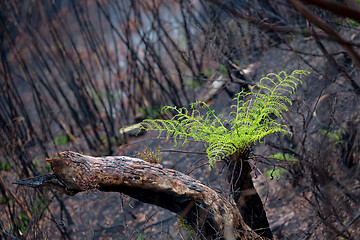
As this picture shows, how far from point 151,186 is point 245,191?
0.70 metres

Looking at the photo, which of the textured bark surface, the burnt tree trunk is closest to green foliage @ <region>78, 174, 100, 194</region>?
the textured bark surface

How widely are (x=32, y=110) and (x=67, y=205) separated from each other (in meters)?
6.05

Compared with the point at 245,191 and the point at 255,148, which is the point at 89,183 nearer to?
the point at 245,191

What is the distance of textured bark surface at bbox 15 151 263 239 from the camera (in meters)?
2.31

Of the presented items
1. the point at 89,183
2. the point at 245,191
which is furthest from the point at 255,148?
the point at 89,183

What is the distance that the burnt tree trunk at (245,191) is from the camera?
2680 millimetres

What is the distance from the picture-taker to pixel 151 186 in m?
2.47

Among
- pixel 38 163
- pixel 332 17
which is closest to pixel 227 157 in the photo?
pixel 332 17

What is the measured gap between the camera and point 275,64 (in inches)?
243

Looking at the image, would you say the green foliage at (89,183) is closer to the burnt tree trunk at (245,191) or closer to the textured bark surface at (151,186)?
the textured bark surface at (151,186)

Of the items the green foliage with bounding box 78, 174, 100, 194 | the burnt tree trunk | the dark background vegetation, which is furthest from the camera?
the dark background vegetation

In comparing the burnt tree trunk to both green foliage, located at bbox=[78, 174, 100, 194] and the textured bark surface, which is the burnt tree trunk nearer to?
the textured bark surface

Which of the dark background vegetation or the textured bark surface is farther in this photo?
the dark background vegetation

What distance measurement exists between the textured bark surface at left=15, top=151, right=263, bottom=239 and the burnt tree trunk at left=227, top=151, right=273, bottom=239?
0.55 feet
